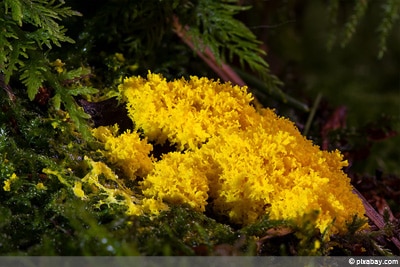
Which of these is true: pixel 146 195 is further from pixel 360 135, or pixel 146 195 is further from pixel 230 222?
pixel 360 135

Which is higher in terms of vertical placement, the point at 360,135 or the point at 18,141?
the point at 18,141

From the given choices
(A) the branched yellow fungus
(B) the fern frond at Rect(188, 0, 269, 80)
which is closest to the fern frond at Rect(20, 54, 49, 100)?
(A) the branched yellow fungus

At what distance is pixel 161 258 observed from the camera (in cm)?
80

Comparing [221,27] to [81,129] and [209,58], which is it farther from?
[81,129]

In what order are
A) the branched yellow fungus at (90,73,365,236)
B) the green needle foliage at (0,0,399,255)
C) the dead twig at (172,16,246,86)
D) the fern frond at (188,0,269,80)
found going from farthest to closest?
the dead twig at (172,16,246,86) → the fern frond at (188,0,269,80) → the branched yellow fungus at (90,73,365,236) → the green needle foliage at (0,0,399,255)

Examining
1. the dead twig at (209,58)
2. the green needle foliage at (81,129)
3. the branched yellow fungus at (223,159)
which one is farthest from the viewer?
the dead twig at (209,58)

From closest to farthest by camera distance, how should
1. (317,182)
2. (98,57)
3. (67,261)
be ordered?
(67,261) → (317,182) → (98,57)

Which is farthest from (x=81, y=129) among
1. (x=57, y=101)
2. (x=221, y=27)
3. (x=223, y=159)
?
(x=221, y=27)

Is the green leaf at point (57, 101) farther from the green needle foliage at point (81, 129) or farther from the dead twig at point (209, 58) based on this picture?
the dead twig at point (209, 58)

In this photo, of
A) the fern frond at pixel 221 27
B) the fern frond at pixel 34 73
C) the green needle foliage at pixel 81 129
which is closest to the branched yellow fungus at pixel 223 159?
the green needle foliage at pixel 81 129

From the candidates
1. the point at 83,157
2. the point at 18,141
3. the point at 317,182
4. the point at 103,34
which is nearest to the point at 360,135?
the point at 317,182

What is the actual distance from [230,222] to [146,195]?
0.57 ft

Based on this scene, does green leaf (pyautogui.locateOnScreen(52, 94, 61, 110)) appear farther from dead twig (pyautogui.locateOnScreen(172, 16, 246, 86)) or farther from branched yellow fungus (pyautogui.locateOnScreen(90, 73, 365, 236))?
dead twig (pyautogui.locateOnScreen(172, 16, 246, 86))

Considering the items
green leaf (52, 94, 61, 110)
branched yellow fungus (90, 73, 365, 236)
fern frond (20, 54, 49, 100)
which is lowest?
branched yellow fungus (90, 73, 365, 236)
